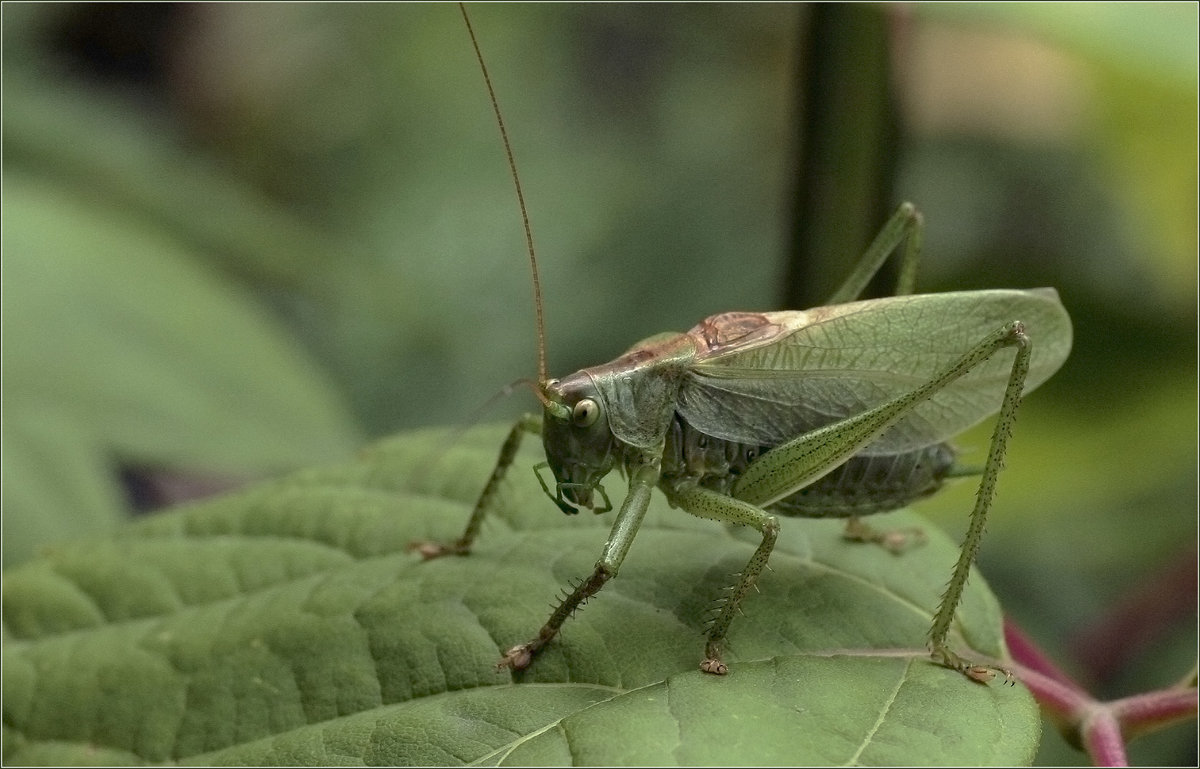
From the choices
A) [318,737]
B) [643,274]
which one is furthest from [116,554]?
[643,274]

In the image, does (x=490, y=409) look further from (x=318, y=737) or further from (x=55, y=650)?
(x=318, y=737)

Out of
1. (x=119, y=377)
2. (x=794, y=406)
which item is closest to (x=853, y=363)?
(x=794, y=406)

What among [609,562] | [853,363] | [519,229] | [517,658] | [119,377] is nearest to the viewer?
[517,658]

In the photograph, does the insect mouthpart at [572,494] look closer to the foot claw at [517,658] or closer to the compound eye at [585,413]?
the compound eye at [585,413]

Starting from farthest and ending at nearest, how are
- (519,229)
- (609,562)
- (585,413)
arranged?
(519,229) < (585,413) < (609,562)

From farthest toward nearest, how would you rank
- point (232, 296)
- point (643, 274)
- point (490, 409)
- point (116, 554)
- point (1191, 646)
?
point (643, 274) → point (490, 409) → point (232, 296) → point (1191, 646) → point (116, 554)

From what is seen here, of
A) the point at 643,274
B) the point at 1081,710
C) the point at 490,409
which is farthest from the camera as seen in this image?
the point at 643,274

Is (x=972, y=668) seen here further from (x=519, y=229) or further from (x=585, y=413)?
(x=519, y=229)
